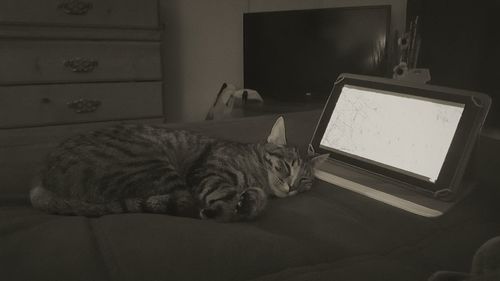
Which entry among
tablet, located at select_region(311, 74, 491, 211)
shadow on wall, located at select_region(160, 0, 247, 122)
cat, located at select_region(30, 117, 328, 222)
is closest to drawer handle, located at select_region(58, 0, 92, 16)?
shadow on wall, located at select_region(160, 0, 247, 122)

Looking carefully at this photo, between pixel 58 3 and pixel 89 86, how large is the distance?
16.5 inches

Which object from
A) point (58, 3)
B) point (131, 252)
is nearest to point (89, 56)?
point (58, 3)

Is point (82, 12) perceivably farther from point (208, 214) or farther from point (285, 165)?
point (208, 214)

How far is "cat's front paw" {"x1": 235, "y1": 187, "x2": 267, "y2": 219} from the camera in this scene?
0.90 metres

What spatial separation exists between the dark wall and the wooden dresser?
4.47ft

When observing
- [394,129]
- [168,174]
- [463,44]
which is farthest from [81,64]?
[463,44]


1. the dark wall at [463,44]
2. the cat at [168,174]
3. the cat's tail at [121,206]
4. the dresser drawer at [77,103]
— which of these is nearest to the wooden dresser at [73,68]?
the dresser drawer at [77,103]

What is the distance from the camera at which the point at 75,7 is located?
1.95 metres

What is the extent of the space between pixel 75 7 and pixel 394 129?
1.64m

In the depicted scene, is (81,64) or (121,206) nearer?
(121,206)

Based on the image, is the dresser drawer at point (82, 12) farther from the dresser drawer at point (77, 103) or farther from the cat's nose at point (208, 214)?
the cat's nose at point (208, 214)

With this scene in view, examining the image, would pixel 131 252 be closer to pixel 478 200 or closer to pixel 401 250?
pixel 401 250

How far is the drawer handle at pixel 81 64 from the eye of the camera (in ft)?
6.60

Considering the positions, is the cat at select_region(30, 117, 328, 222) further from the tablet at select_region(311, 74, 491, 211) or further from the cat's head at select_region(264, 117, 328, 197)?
the tablet at select_region(311, 74, 491, 211)
